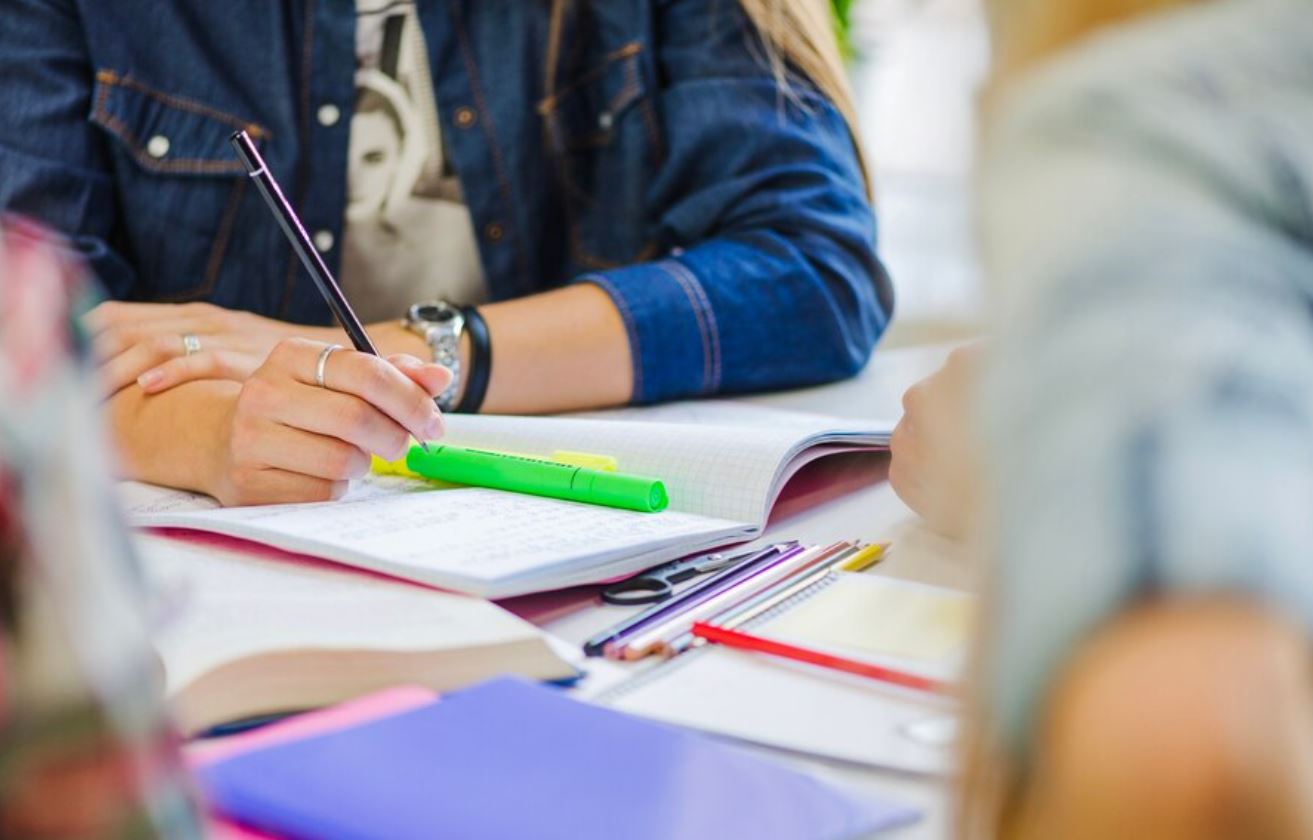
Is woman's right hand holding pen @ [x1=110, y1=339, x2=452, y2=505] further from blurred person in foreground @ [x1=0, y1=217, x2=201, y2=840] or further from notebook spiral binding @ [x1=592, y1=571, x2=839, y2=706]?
blurred person in foreground @ [x1=0, y1=217, x2=201, y2=840]

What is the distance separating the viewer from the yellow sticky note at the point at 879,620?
1.46 feet

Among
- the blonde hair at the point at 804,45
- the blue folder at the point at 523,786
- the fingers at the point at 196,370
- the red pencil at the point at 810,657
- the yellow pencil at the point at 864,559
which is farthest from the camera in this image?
the blonde hair at the point at 804,45

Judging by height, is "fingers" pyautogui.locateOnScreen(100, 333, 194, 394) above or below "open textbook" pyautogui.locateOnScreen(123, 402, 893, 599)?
above

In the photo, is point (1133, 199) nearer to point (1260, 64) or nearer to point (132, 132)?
point (1260, 64)

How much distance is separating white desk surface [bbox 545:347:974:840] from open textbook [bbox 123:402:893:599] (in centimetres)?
2

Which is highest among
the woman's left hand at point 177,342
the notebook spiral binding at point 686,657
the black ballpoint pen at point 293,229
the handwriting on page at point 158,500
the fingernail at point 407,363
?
the black ballpoint pen at point 293,229

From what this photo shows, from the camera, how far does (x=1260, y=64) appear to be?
206 millimetres

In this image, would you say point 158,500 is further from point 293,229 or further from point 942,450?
point 942,450

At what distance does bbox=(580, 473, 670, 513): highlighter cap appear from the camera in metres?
0.61

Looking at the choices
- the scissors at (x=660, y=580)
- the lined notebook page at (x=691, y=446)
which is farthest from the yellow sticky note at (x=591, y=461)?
the scissors at (x=660, y=580)

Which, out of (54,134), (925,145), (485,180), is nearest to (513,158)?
(485,180)

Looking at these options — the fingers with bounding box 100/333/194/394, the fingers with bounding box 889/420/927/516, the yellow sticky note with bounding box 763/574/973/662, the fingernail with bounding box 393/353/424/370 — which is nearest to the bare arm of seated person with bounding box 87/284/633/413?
the fingers with bounding box 100/333/194/394

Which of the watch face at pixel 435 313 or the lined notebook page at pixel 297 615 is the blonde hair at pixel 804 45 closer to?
the watch face at pixel 435 313

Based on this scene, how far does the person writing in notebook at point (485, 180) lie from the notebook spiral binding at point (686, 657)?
16.6 inches
